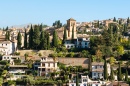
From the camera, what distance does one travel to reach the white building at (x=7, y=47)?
156 feet

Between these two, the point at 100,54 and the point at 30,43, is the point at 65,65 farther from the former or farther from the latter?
the point at 30,43

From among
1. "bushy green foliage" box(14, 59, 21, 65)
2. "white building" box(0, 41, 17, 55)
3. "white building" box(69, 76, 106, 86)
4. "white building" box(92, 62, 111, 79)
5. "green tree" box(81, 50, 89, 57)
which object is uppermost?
"white building" box(0, 41, 17, 55)

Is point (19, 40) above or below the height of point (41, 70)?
above

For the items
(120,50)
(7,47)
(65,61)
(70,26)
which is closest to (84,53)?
(65,61)

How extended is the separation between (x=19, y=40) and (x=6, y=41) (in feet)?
5.96

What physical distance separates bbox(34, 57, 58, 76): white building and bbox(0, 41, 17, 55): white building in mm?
8240

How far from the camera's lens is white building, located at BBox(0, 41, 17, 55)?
156 feet

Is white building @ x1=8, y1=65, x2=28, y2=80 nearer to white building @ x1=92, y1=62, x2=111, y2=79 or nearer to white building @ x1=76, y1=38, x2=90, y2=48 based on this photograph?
white building @ x1=92, y1=62, x2=111, y2=79

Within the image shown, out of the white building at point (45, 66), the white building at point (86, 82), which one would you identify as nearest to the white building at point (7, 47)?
the white building at point (45, 66)

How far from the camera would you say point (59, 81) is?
123 ft

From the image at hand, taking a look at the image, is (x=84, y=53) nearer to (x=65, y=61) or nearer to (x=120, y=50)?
(x=65, y=61)

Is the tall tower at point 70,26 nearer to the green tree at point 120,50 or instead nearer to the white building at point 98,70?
the green tree at point 120,50

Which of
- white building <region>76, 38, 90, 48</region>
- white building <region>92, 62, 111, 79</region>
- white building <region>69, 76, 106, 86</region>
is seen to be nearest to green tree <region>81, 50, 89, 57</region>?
white building <region>92, 62, 111, 79</region>

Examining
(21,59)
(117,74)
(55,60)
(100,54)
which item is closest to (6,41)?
(21,59)
